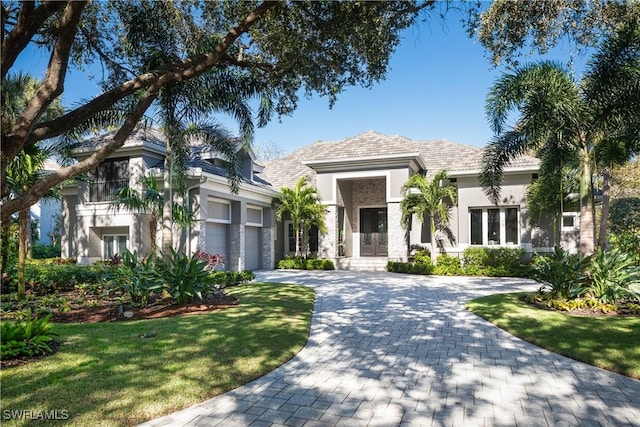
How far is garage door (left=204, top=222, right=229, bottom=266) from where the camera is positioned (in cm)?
1967

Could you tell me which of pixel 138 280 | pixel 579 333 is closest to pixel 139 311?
pixel 138 280

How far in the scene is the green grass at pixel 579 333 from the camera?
20.9ft

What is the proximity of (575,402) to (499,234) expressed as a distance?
56.7ft

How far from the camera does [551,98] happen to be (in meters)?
10.7

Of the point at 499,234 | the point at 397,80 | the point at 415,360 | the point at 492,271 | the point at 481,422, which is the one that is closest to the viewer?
the point at 481,422

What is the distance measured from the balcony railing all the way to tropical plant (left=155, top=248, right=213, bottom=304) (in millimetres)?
10389

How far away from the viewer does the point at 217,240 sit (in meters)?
20.4

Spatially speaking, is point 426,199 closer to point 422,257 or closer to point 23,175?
point 422,257

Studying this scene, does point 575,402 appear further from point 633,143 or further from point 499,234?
point 499,234

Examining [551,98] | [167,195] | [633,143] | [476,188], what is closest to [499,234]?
[476,188]

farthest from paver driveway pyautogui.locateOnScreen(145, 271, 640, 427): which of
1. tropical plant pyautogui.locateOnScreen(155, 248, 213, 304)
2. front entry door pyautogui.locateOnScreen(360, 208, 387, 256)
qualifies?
front entry door pyautogui.locateOnScreen(360, 208, 387, 256)

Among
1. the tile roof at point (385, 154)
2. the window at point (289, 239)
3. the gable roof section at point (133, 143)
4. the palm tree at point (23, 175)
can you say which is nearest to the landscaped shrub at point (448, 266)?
the tile roof at point (385, 154)

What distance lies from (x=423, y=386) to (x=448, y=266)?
15.1 meters

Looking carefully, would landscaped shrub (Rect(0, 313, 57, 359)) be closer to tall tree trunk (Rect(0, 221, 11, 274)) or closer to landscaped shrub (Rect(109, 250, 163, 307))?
landscaped shrub (Rect(109, 250, 163, 307))
